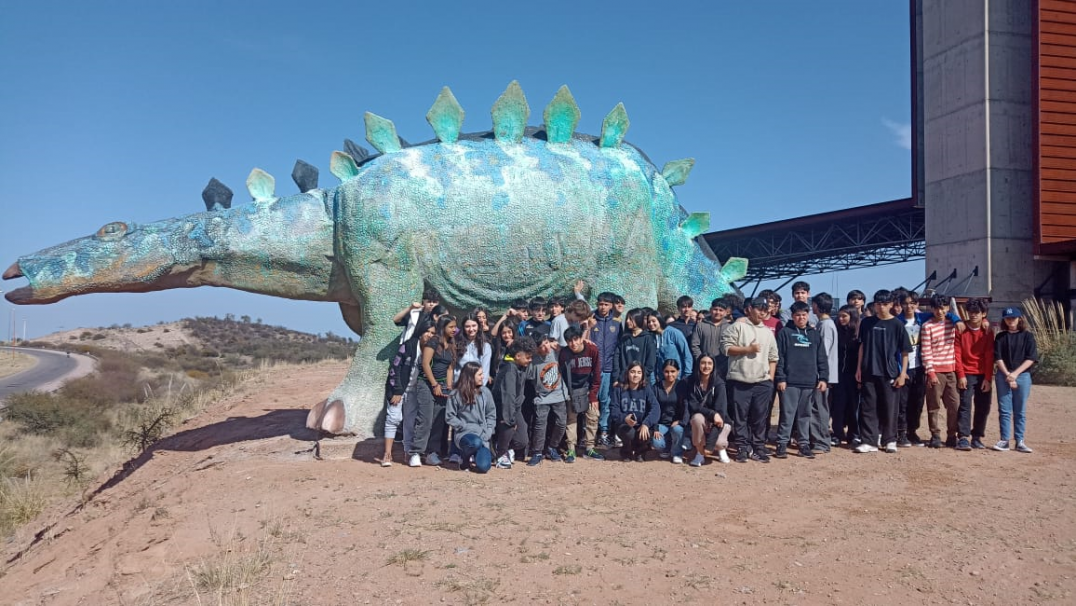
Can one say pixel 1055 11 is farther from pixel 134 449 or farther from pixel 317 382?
pixel 134 449

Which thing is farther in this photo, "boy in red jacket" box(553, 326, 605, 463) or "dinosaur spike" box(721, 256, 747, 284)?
"dinosaur spike" box(721, 256, 747, 284)

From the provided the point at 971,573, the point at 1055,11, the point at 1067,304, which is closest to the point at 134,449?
the point at 971,573

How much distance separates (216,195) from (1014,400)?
730cm

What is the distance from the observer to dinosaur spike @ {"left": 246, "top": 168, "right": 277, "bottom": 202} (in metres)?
6.79

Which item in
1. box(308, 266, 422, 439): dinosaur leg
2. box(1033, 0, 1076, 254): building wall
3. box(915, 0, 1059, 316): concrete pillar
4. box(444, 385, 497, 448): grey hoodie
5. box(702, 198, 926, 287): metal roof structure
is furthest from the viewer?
box(702, 198, 926, 287): metal roof structure

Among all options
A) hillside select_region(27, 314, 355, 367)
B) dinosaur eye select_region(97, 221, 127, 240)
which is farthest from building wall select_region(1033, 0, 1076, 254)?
hillside select_region(27, 314, 355, 367)

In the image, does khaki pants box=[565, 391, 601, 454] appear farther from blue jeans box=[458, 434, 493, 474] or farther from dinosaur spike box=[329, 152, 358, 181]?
dinosaur spike box=[329, 152, 358, 181]

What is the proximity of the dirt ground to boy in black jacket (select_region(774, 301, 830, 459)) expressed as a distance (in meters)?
0.26

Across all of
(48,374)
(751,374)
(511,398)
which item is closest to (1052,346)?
(751,374)

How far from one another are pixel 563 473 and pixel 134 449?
19.3 feet

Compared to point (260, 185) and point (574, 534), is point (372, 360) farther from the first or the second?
point (574, 534)

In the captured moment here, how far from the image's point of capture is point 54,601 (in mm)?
4109

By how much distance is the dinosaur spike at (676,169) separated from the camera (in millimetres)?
8000

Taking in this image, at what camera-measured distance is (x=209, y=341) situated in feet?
124
